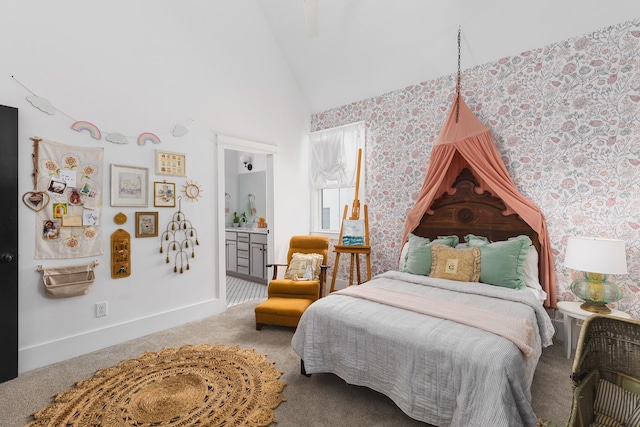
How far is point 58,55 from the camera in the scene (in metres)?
2.69

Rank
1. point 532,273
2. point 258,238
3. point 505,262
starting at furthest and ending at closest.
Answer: point 258,238 → point 532,273 → point 505,262

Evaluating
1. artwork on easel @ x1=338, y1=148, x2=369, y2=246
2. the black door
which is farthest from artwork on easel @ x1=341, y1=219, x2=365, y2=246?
the black door

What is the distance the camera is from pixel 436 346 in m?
1.77

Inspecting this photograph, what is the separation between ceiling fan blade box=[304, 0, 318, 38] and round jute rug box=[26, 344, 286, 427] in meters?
2.86

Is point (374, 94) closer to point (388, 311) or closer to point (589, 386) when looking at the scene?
point (388, 311)

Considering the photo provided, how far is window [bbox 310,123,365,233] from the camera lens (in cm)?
459

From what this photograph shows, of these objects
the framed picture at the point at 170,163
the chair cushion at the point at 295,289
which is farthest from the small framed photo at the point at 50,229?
the chair cushion at the point at 295,289

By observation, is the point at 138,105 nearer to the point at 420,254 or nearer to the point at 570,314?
the point at 420,254

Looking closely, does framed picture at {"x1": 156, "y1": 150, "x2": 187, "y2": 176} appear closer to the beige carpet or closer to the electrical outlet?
the electrical outlet

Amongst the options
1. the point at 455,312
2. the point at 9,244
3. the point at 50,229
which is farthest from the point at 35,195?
the point at 455,312

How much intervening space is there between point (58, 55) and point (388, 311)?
343 cm

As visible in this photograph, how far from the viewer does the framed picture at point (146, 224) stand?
3217mm

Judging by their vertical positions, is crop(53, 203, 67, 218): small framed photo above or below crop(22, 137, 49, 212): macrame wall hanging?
below

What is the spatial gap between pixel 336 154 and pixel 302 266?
1.84 meters
